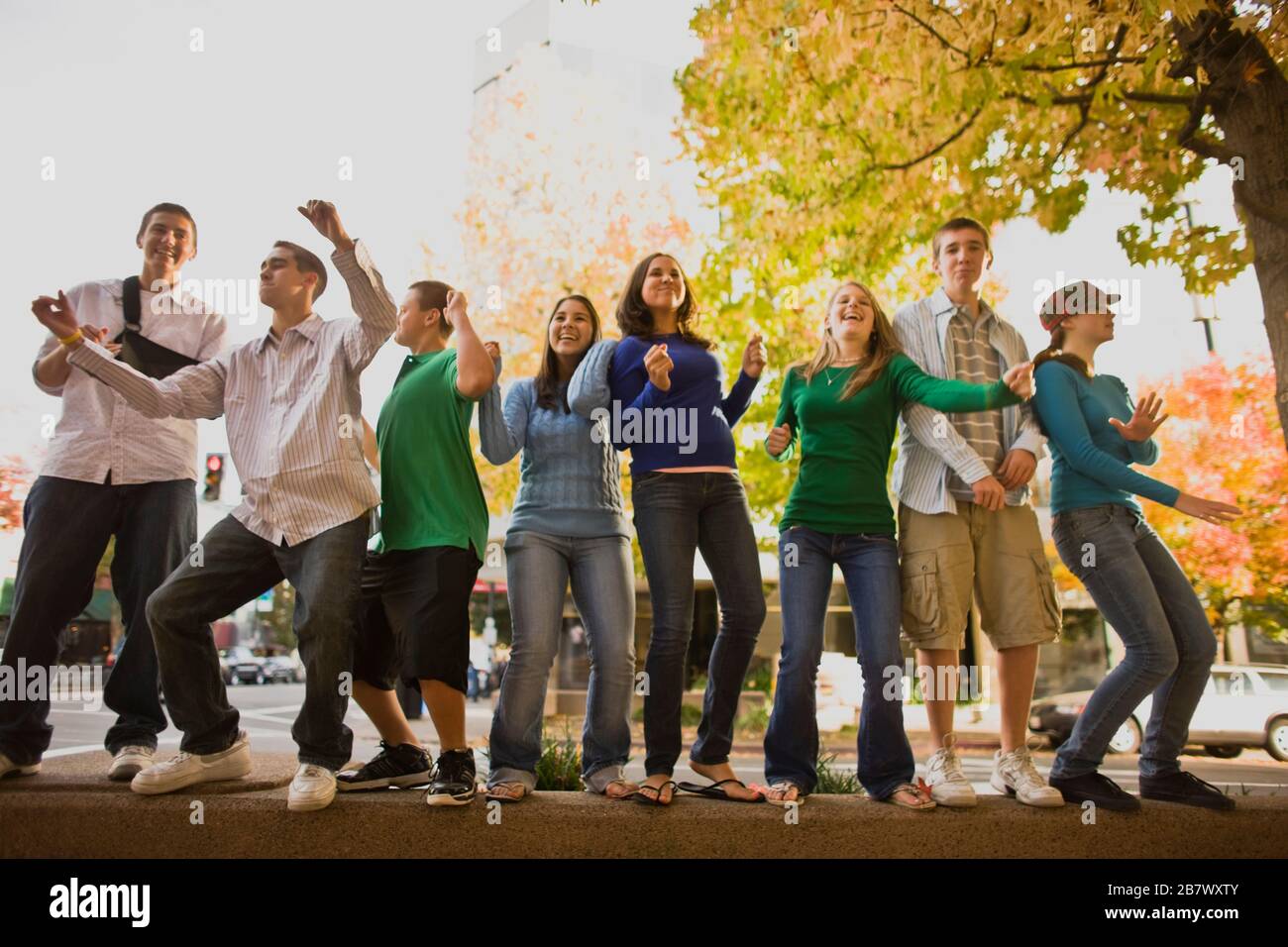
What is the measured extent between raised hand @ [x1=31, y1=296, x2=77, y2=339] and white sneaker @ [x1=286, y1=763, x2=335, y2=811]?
1.76 m

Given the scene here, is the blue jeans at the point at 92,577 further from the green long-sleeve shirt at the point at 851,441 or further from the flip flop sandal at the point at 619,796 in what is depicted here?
the green long-sleeve shirt at the point at 851,441

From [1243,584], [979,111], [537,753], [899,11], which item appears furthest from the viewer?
[1243,584]

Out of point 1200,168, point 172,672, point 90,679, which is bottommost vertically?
point 90,679

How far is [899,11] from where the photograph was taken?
5.11 m

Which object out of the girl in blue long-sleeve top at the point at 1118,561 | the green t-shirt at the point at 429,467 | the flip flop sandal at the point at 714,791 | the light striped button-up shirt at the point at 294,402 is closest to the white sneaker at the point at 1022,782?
the girl in blue long-sleeve top at the point at 1118,561

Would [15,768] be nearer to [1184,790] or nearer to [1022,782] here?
[1022,782]

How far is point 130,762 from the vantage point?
345 centimetres

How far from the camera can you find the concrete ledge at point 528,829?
3031 millimetres

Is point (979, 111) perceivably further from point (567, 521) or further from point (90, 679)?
point (90, 679)

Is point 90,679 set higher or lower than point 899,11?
lower

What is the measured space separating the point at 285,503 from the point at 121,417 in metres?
1.00

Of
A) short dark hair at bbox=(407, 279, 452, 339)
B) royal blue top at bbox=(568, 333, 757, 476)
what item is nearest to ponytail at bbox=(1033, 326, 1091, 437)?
royal blue top at bbox=(568, 333, 757, 476)

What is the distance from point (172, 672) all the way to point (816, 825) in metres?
2.29
